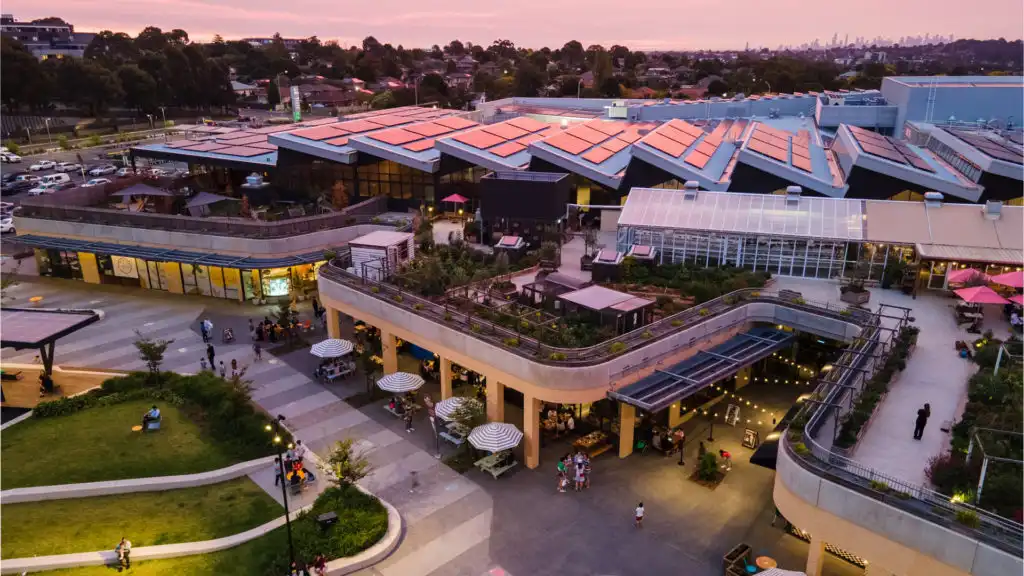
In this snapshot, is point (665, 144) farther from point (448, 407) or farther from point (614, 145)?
point (448, 407)

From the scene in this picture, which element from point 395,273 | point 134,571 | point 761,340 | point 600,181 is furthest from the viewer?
point 600,181

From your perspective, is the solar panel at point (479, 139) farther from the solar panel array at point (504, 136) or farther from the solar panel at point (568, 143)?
the solar panel at point (568, 143)

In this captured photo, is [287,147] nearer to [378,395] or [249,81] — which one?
[378,395]

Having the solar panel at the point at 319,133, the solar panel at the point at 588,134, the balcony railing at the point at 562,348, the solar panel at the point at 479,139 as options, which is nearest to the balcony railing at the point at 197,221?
the solar panel at the point at 319,133

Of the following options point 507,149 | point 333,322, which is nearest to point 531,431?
point 333,322

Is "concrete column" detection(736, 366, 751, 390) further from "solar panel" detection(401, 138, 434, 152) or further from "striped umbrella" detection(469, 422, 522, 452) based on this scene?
"solar panel" detection(401, 138, 434, 152)

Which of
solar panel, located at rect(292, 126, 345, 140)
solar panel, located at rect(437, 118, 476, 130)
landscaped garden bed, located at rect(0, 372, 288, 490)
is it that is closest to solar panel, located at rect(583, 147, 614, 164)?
solar panel, located at rect(437, 118, 476, 130)

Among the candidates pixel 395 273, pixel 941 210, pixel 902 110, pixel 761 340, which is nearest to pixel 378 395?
pixel 395 273
